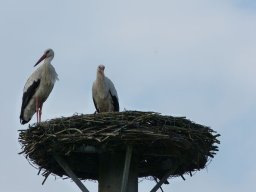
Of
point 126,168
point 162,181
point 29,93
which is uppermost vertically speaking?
point 29,93

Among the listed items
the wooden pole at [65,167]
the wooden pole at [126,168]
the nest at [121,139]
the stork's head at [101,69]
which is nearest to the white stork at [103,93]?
the stork's head at [101,69]

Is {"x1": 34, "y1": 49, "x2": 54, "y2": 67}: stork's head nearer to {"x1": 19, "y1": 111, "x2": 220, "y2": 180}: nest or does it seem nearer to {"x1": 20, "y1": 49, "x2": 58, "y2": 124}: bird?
{"x1": 20, "y1": 49, "x2": 58, "y2": 124}: bird

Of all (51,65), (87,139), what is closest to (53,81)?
(51,65)

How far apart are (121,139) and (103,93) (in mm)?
3553

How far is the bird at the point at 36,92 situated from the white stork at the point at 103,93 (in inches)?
28.4

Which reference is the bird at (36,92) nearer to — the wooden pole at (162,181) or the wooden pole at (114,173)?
the wooden pole at (114,173)

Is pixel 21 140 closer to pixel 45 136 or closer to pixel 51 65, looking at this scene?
pixel 45 136

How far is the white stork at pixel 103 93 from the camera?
520 inches

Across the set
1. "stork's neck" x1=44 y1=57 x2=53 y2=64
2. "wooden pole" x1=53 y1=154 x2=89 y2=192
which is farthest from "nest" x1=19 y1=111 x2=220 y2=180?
"stork's neck" x1=44 y1=57 x2=53 y2=64

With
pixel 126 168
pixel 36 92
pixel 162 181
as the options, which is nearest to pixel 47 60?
pixel 36 92

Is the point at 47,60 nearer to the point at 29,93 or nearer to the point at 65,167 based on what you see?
the point at 29,93

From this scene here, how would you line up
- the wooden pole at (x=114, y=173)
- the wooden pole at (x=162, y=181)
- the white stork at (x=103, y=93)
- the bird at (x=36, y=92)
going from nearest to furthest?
the wooden pole at (x=114, y=173) < the wooden pole at (x=162, y=181) < the bird at (x=36, y=92) < the white stork at (x=103, y=93)

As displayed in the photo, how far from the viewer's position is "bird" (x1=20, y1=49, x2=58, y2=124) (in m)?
13.0

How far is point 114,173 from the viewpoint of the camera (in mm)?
10289
